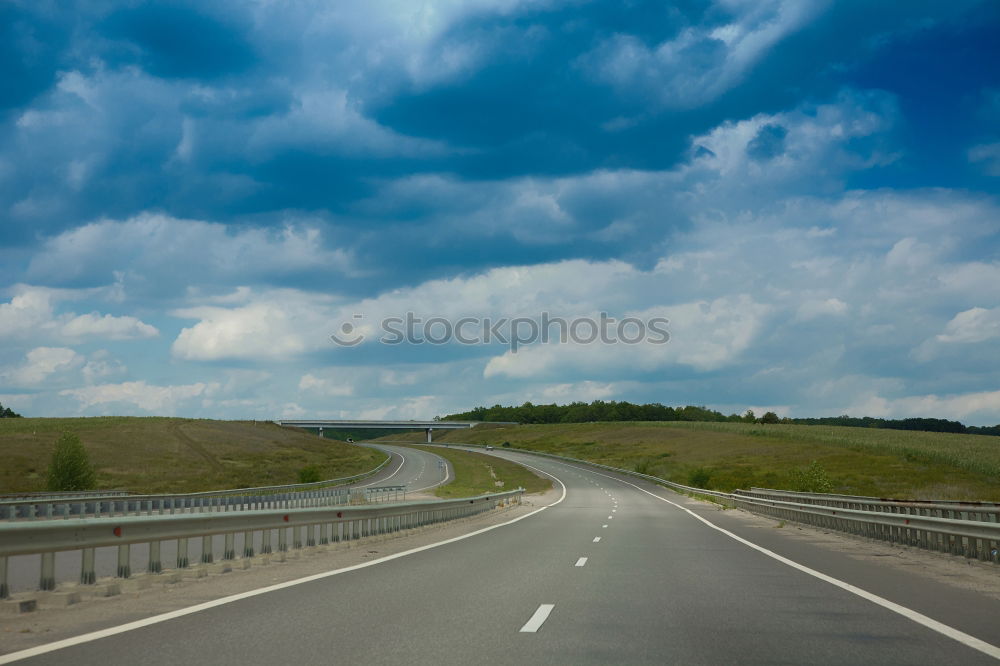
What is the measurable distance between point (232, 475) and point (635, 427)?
113 meters

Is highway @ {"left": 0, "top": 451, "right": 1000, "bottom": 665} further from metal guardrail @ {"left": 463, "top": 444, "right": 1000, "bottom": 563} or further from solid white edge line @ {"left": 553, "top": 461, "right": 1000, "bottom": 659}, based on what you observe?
metal guardrail @ {"left": 463, "top": 444, "right": 1000, "bottom": 563}

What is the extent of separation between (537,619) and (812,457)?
107m

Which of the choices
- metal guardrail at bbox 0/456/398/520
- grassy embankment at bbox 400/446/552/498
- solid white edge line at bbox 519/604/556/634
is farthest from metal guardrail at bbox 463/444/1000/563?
grassy embankment at bbox 400/446/552/498

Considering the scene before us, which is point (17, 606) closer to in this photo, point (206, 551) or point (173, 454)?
point (206, 551)

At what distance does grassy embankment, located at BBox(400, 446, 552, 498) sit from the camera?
277ft

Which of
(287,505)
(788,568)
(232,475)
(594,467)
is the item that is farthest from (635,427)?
(788,568)

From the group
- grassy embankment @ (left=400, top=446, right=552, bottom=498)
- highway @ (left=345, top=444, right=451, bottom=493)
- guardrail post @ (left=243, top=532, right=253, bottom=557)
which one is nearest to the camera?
guardrail post @ (left=243, top=532, right=253, bottom=557)

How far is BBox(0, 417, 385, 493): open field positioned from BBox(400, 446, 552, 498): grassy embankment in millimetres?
12752

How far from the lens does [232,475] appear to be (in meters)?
98.3

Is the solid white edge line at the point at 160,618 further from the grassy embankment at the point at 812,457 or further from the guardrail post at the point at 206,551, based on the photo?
the grassy embankment at the point at 812,457

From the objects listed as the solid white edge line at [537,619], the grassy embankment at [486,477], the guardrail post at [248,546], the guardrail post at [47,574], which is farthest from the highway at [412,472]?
the solid white edge line at [537,619]

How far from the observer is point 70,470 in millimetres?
78750

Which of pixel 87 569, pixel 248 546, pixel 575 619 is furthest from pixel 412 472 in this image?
→ pixel 575 619

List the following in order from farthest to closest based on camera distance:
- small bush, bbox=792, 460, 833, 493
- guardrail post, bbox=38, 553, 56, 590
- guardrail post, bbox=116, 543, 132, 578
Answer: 1. small bush, bbox=792, 460, 833, 493
2. guardrail post, bbox=116, 543, 132, 578
3. guardrail post, bbox=38, 553, 56, 590
